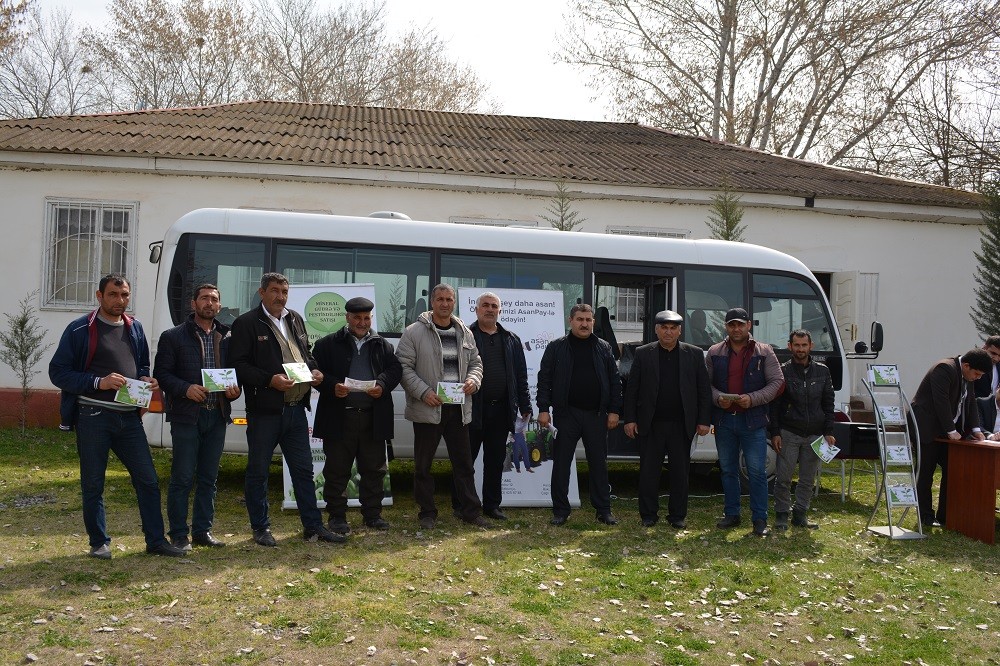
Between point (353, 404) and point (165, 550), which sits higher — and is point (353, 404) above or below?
above

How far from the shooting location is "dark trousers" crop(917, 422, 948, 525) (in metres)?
8.89

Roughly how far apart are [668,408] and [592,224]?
8127mm

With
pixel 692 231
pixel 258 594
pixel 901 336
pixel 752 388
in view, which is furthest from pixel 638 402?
pixel 901 336

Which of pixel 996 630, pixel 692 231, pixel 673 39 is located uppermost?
pixel 673 39

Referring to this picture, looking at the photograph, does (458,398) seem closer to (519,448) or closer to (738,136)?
(519,448)

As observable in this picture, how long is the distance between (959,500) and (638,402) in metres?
3.10

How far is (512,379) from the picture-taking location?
852 cm

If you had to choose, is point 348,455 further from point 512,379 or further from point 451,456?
point 512,379

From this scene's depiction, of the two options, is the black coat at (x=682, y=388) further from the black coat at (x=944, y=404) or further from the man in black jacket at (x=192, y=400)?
the man in black jacket at (x=192, y=400)

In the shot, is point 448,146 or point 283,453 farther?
point 448,146

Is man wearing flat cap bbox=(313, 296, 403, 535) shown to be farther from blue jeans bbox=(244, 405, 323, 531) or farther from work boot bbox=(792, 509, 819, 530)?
work boot bbox=(792, 509, 819, 530)

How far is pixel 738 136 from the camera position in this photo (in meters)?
28.5

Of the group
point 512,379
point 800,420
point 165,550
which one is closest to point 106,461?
point 165,550

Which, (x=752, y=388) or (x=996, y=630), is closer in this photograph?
(x=996, y=630)
